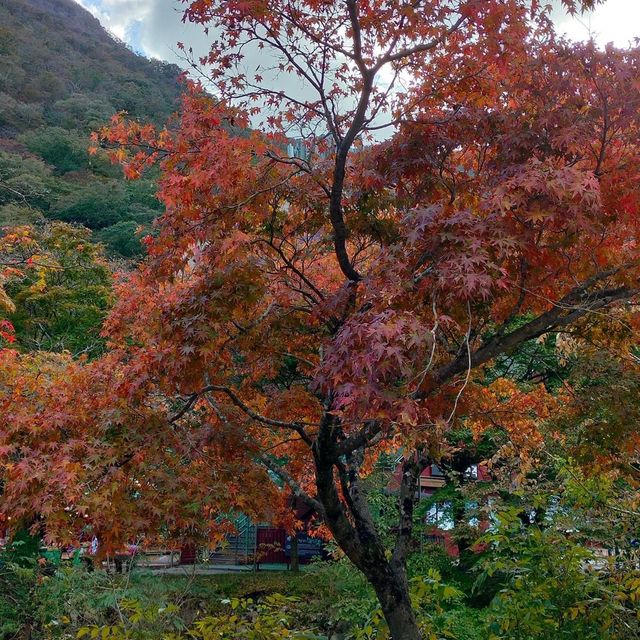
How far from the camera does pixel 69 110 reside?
1666 inches

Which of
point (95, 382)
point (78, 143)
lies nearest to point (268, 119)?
point (95, 382)

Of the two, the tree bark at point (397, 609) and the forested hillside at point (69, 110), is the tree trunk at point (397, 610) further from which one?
the forested hillside at point (69, 110)

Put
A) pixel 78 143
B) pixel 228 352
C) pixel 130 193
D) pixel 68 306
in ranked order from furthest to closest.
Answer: pixel 78 143
pixel 130 193
pixel 68 306
pixel 228 352

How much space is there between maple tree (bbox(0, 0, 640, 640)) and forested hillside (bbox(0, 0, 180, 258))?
16.5 m

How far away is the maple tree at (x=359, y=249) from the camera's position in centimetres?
325

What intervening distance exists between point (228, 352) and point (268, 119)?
6.24ft

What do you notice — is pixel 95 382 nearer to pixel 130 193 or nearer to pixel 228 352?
pixel 228 352

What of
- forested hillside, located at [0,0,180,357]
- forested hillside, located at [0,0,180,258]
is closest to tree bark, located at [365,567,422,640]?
forested hillside, located at [0,0,180,357]

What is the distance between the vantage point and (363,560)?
4598 millimetres

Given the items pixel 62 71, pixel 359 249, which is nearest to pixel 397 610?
pixel 359 249

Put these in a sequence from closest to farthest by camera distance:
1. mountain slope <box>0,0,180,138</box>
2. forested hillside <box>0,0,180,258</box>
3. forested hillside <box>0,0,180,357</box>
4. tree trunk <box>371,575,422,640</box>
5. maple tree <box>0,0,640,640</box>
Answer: maple tree <box>0,0,640,640</box> → tree trunk <box>371,575,422,640</box> → forested hillside <box>0,0,180,357</box> → forested hillside <box>0,0,180,258</box> → mountain slope <box>0,0,180,138</box>

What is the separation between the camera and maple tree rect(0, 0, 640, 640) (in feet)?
10.7

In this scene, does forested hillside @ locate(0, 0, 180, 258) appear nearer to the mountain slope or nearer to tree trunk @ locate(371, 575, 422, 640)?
the mountain slope

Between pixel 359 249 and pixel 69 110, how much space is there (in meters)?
43.7
